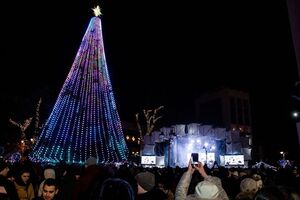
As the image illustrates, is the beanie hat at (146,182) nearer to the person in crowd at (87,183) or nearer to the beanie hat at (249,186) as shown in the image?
the person in crowd at (87,183)

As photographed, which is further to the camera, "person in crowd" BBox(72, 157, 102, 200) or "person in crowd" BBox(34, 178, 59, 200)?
"person in crowd" BBox(72, 157, 102, 200)

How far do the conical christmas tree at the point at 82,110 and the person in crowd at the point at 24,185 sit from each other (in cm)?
1659

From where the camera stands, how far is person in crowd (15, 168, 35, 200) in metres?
6.02

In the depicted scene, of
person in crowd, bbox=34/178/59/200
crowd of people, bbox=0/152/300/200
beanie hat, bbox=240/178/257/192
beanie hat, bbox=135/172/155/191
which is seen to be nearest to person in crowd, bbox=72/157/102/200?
crowd of people, bbox=0/152/300/200

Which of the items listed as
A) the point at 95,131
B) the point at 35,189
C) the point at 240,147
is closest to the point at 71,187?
the point at 35,189

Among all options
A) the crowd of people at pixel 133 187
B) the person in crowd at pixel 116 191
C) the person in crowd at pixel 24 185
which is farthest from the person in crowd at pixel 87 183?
the person in crowd at pixel 116 191

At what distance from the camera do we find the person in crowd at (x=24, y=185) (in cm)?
602

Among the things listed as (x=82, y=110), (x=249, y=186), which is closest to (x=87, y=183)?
(x=249, y=186)

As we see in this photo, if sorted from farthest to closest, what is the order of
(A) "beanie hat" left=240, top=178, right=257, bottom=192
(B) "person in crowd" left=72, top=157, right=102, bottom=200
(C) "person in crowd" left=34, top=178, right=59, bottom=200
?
(A) "beanie hat" left=240, top=178, right=257, bottom=192 → (B) "person in crowd" left=72, top=157, right=102, bottom=200 → (C) "person in crowd" left=34, top=178, right=59, bottom=200

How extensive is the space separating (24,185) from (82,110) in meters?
18.3

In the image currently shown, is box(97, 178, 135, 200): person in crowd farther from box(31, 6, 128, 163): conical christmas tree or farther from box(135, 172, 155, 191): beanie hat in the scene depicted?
box(31, 6, 128, 163): conical christmas tree

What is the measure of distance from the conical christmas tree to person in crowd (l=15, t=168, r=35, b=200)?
653 inches

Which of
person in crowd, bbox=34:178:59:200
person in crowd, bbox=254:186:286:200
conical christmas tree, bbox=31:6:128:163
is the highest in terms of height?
conical christmas tree, bbox=31:6:128:163

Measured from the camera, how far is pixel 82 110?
2428cm
